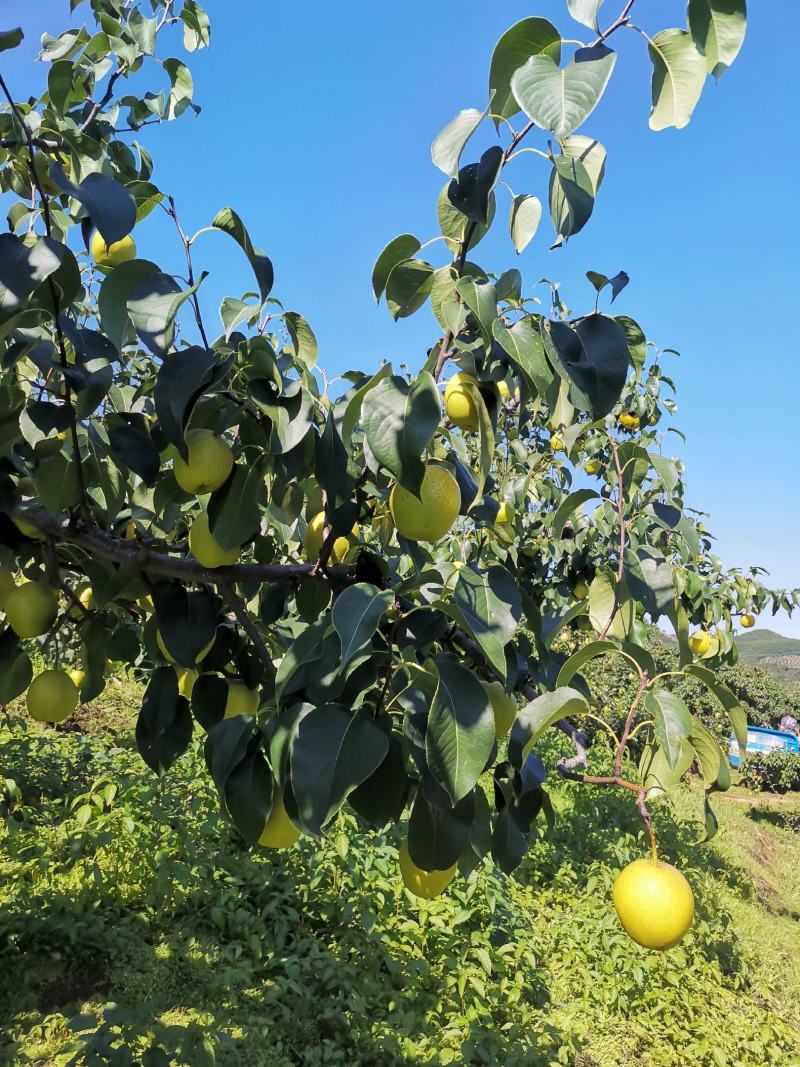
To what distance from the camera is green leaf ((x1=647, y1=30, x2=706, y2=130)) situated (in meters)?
0.65

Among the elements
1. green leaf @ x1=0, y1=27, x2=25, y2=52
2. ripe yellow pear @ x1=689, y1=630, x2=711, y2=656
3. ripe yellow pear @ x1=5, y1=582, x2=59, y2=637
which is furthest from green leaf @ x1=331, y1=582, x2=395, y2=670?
ripe yellow pear @ x1=689, y1=630, x2=711, y2=656

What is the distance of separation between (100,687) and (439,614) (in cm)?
72

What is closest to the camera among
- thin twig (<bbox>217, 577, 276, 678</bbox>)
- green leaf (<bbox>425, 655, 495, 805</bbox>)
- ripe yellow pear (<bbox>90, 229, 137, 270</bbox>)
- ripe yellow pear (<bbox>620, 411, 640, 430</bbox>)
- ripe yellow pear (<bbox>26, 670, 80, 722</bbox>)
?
green leaf (<bbox>425, 655, 495, 805</bbox>)

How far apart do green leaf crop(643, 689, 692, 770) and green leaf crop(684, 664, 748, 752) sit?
4 centimetres

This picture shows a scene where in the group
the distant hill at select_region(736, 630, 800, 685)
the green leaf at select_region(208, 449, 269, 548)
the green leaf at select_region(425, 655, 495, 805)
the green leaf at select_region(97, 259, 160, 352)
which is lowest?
the green leaf at select_region(425, 655, 495, 805)

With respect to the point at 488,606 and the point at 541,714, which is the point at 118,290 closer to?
the point at 488,606

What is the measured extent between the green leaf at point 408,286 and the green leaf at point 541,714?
48 cm

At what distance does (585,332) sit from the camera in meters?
0.85

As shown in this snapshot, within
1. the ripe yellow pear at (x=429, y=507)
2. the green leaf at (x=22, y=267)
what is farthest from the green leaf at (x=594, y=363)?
the green leaf at (x=22, y=267)

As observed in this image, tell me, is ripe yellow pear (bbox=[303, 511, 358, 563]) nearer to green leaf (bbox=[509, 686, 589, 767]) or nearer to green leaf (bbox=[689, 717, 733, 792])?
green leaf (bbox=[509, 686, 589, 767])

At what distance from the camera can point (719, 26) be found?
626mm

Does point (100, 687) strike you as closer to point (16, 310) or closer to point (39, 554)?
point (39, 554)

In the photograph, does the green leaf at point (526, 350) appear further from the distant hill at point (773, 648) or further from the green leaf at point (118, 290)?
the distant hill at point (773, 648)

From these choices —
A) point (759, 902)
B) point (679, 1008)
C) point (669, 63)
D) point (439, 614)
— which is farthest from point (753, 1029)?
point (669, 63)
